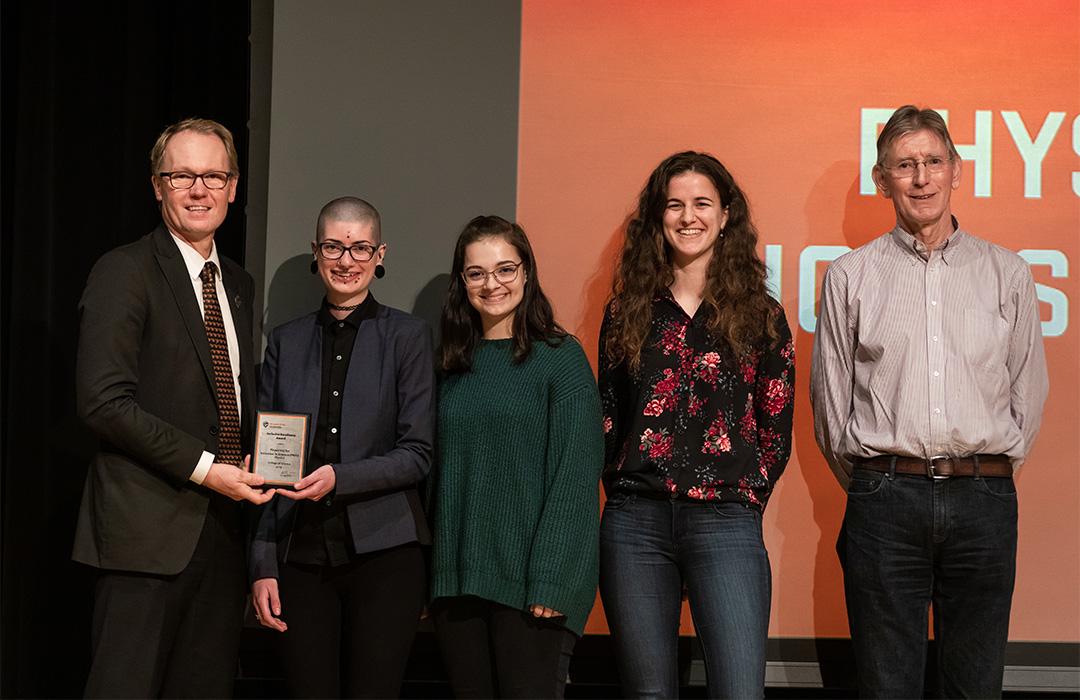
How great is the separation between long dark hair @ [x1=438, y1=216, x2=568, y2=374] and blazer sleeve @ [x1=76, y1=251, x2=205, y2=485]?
2.21ft

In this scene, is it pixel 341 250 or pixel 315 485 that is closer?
pixel 315 485

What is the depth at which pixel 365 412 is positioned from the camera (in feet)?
8.69

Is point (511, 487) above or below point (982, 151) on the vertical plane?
below

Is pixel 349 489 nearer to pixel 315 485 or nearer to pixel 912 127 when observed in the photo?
pixel 315 485

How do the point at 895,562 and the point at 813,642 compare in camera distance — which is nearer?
the point at 895,562

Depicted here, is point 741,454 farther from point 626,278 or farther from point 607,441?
point 626,278

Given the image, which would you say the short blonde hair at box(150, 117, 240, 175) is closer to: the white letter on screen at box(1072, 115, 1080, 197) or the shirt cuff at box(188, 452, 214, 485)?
the shirt cuff at box(188, 452, 214, 485)

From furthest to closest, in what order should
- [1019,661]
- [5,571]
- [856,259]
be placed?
1. [5,571]
2. [1019,661]
3. [856,259]

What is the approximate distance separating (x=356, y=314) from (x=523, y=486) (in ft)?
2.13

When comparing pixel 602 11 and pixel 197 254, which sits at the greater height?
pixel 602 11

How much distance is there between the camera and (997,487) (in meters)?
2.75

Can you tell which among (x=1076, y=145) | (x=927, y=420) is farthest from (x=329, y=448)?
(x=1076, y=145)

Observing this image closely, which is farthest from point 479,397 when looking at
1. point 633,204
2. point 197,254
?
point 633,204

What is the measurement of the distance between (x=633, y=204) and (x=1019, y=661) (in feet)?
6.53
